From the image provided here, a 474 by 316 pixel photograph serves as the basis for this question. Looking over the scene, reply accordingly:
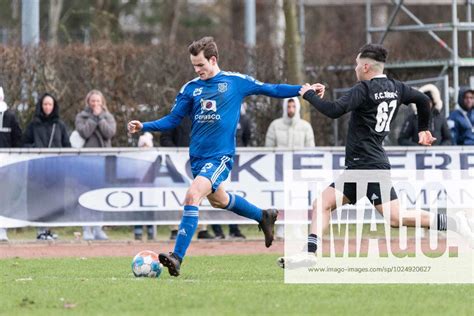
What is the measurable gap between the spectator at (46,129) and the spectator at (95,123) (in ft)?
1.00

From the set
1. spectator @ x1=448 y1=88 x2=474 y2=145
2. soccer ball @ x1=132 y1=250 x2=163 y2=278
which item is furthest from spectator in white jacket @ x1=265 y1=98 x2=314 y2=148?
soccer ball @ x1=132 y1=250 x2=163 y2=278

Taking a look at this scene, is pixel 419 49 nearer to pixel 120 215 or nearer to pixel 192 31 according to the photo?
pixel 120 215

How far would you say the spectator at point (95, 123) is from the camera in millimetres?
19125

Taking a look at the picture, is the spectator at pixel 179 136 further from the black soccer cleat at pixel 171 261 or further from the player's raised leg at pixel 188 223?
the black soccer cleat at pixel 171 261

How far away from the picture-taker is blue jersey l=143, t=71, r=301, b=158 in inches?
482

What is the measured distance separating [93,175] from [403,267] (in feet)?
22.1

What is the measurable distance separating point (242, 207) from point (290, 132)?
6629mm

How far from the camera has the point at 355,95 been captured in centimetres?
1159

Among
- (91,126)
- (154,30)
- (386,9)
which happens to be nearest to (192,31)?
(154,30)

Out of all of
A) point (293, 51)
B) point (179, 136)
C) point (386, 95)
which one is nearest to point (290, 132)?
point (179, 136)

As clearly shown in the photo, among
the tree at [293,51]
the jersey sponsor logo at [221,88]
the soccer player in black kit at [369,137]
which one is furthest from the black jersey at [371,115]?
the tree at [293,51]

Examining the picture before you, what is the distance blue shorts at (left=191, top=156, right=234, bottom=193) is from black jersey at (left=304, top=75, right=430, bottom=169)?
1.21 meters

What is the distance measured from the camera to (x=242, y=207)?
41.9ft

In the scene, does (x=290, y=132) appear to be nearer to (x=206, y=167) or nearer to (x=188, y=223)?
(x=206, y=167)
